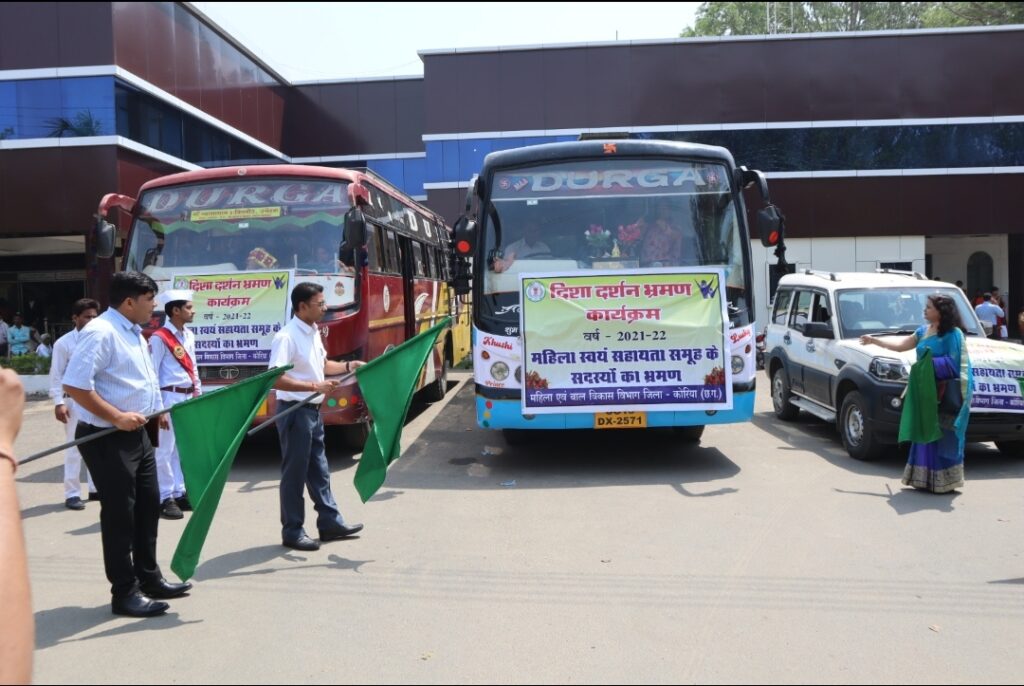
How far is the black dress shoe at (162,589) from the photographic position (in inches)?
194

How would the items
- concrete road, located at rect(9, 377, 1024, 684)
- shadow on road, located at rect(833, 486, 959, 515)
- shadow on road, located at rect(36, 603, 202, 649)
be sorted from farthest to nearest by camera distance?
shadow on road, located at rect(833, 486, 959, 515) < shadow on road, located at rect(36, 603, 202, 649) < concrete road, located at rect(9, 377, 1024, 684)

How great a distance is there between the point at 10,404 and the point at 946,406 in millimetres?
7676

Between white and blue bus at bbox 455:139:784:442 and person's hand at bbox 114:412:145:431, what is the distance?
4.37 meters

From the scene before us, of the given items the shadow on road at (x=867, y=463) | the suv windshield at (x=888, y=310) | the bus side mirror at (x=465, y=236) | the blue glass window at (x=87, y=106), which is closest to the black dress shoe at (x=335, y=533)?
the bus side mirror at (x=465, y=236)

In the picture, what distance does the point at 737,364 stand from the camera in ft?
28.1

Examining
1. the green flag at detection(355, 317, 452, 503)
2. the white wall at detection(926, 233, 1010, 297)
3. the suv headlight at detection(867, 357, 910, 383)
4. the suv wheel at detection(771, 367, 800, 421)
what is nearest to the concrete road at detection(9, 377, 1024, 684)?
the green flag at detection(355, 317, 452, 503)

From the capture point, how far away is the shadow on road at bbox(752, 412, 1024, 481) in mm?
8461

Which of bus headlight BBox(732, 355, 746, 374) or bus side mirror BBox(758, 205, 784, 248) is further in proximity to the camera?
bus side mirror BBox(758, 205, 784, 248)

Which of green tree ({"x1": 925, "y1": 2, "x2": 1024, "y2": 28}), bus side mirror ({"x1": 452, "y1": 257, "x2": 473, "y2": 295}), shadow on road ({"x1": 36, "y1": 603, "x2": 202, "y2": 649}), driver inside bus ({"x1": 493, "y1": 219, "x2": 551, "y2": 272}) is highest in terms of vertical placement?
green tree ({"x1": 925, "y1": 2, "x2": 1024, "y2": 28})

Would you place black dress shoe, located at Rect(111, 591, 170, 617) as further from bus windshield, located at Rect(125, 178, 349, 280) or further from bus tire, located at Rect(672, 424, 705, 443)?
bus tire, located at Rect(672, 424, 705, 443)

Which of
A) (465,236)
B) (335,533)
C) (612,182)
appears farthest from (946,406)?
(335,533)

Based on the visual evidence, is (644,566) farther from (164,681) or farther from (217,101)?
(217,101)

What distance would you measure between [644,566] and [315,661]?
2.38 metres

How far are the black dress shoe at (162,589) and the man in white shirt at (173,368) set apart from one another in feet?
7.45
